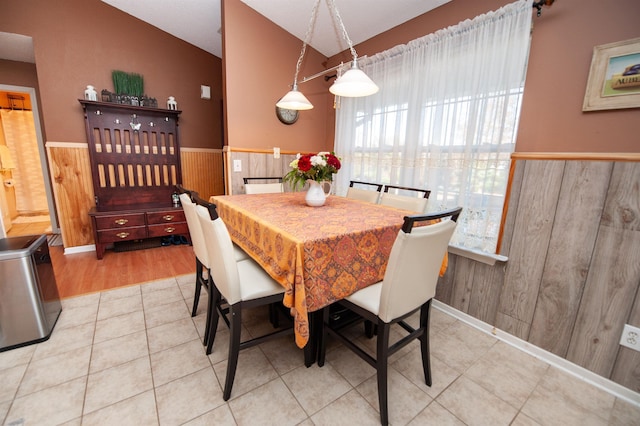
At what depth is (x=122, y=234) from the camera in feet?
9.89

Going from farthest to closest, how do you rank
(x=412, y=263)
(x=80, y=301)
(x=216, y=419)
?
(x=80, y=301), (x=216, y=419), (x=412, y=263)

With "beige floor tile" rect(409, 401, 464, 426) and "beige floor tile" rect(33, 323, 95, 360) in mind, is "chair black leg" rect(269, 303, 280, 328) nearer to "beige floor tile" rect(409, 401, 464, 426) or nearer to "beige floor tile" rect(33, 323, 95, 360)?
"beige floor tile" rect(409, 401, 464, 426)

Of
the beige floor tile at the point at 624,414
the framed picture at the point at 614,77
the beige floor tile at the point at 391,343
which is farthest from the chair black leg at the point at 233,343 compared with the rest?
the framed picture at the point at 614,77

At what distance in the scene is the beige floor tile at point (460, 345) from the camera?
162 centimetres

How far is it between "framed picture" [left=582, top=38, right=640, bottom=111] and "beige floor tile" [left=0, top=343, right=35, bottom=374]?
344cm

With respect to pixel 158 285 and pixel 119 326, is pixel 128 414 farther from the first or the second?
pixel 158 285

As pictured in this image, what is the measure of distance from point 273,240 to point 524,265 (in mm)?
1604

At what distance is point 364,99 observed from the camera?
2.69 metres

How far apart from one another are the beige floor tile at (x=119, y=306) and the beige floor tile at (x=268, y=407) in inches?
49.8

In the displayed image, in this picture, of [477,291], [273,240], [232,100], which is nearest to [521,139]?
[477,291]

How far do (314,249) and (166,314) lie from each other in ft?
5.04

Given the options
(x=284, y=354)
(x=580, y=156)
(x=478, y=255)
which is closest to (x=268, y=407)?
(x=284, y=354)

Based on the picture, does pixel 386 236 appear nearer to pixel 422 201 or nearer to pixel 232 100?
pixel 422 201

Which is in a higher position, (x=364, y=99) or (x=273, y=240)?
(x=364, y=99)
